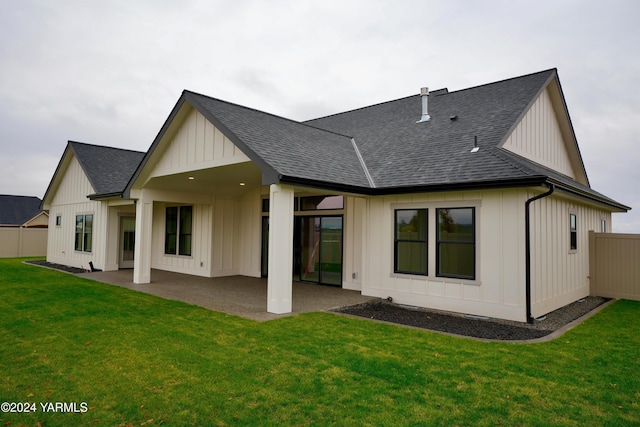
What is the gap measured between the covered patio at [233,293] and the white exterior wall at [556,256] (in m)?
3.77

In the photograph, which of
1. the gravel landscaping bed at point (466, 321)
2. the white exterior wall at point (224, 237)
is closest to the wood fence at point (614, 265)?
the gravel landscaping bed at point (466, 321)

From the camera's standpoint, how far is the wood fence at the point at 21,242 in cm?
2305

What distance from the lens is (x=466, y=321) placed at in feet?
25.5

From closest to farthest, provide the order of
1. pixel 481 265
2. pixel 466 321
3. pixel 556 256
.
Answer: pixel 466 321
pixel 481 265
pixel 556 256

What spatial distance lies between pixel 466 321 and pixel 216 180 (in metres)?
7.81

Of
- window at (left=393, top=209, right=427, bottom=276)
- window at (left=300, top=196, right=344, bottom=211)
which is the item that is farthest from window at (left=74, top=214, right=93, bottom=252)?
window at (left=393, top=209, right=427, bottom=276)

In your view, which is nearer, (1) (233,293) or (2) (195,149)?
(2) (195,149)

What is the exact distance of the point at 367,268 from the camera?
10258 mm

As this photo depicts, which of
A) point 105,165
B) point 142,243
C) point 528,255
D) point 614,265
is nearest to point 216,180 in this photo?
point 142,243

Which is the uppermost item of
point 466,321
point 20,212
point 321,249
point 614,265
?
point 20,212

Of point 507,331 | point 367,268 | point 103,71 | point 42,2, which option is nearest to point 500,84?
point 367,268

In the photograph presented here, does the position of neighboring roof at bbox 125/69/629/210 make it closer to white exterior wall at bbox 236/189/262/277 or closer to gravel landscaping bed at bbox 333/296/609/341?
gravel landscaping bed at bbox 333/296/609/341

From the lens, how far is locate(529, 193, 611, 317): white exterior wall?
27.0 feet

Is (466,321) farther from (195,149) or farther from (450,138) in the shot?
(195,149)
